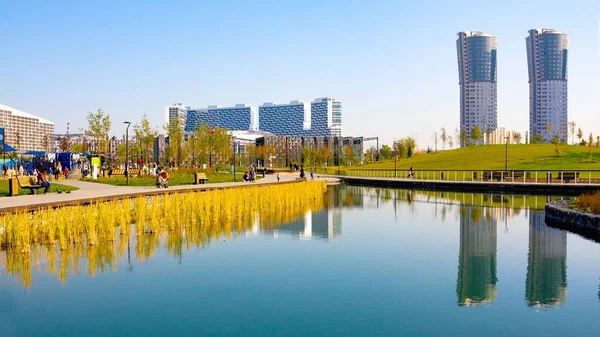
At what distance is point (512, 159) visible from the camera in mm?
95438

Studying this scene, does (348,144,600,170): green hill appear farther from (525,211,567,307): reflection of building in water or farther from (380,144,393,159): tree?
(525,211,567,307): reflection of building in water

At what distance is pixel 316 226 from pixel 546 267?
11.0 metres

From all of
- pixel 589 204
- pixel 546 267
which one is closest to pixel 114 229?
pixel 546 267

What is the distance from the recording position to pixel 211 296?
12.9 m

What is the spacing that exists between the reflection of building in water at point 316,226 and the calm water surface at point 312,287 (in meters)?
0.34

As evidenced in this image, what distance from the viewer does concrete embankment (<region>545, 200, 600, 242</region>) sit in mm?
22859

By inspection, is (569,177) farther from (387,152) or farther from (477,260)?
(387,152)

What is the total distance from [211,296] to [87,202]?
1128cm

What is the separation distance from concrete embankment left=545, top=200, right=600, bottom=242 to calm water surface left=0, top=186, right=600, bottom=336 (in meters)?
0.99

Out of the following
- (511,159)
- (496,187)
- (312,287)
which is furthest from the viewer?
(511,159)

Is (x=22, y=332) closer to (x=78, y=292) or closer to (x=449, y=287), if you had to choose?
(x=78, y=292)

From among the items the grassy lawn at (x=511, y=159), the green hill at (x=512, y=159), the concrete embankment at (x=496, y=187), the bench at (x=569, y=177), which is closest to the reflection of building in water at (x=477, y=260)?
the concrete embankment at (x=496, y=187)

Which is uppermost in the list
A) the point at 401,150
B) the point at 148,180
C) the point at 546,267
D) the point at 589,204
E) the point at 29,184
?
the point at 401,150

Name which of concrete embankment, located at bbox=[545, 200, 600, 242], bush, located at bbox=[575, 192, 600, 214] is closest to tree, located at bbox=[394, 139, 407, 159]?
concrete embankment, located at bbox=[545, 200, 600, 242]
